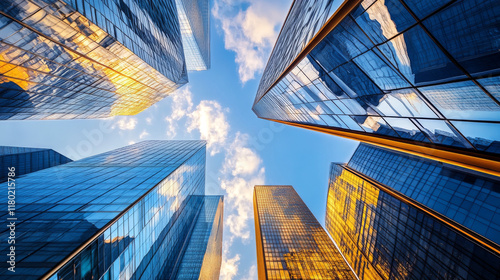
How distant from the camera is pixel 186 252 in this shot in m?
54.7

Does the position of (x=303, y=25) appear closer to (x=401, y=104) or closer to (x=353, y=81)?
(x=353, y=81)

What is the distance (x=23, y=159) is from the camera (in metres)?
40.4

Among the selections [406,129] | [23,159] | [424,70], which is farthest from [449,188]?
[23,159]

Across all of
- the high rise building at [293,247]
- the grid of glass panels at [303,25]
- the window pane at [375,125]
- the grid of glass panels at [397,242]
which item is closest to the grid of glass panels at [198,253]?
the high rise building at [293,247]

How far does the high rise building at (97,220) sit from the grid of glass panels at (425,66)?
63.6 ft

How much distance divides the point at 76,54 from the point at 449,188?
74779mm

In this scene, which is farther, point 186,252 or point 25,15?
point 186,252

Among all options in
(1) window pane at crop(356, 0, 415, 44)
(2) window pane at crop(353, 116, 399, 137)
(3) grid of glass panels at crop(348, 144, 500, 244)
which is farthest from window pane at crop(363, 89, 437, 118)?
(3) grid of glass panels at crop(348, 144, 500, 244)

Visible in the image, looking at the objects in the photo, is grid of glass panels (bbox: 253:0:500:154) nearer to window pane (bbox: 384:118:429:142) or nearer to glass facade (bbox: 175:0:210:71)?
window pane (bbox: 384:118:429:142)

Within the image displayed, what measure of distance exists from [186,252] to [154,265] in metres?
30.9

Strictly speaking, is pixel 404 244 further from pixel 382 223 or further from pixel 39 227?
pixel 39 227

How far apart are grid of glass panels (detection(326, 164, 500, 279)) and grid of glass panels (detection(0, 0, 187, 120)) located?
5574 centimetres

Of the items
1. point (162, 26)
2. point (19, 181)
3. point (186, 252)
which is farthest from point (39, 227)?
point (186, 252)

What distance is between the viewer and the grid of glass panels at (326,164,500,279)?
30.3m
